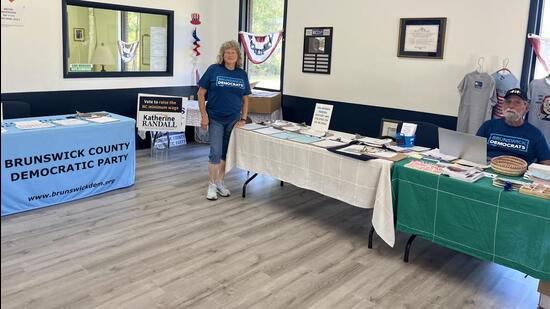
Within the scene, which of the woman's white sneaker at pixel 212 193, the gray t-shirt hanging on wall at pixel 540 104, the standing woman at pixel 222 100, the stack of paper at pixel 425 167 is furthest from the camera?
the woman's white sneaker at pixel 212 193

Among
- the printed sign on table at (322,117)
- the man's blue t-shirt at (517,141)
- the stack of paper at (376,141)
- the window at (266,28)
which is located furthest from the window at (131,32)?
the man's blue t-shirt at (517,141)

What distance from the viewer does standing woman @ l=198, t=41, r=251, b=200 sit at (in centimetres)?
409

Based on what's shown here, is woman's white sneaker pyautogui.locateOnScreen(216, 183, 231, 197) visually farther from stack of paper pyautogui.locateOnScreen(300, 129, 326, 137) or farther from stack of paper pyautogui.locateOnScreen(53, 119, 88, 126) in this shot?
stack of paper pyautogui.locateOnScreen(53, 119, 88, 126)

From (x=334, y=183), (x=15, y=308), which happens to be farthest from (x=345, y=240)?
(x=15, y=308)

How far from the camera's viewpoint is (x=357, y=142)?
379cm

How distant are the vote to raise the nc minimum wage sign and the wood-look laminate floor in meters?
1.69

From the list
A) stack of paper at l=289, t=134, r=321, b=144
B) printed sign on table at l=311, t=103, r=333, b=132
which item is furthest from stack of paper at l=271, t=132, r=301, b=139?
printed sign on table at l=311, t=103, r=333, b=132

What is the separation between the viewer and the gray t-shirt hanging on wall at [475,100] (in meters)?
4.17

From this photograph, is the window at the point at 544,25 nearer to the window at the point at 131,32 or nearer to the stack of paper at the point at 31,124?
the stack of paper at the point at 31,124

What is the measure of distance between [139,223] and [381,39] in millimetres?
3217

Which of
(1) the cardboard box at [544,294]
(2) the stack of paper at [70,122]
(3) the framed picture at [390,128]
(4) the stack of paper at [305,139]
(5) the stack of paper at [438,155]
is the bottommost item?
(1) the cardboard box at [544,294]

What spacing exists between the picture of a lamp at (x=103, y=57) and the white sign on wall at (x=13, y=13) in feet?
3.71

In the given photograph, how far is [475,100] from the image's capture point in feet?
14.0

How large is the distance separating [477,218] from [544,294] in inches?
21.4
